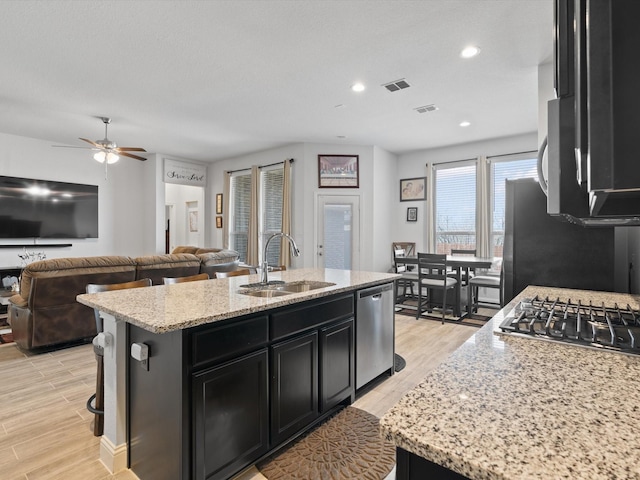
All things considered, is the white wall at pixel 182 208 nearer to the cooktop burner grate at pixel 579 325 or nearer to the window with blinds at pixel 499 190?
Result: the window with blinds at pixel 499 190

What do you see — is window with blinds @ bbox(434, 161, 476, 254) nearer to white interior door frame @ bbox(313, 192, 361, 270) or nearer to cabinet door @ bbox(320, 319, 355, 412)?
white interior door frame @ bbox(313, 192, 361, 270)

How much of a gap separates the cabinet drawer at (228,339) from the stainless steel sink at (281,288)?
0.48 meters

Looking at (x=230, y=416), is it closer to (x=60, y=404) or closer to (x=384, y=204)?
(x=60, y=404)

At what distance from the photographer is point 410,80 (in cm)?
361

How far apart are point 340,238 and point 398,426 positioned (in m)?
5.71

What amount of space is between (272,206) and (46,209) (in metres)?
3.95

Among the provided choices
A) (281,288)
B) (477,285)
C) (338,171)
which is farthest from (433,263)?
(281,288)

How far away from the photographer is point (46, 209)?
5.98 meters

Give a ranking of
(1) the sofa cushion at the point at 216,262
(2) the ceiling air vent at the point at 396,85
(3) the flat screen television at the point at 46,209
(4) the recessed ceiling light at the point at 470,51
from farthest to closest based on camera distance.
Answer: (3) the flat screen television at the point at 46,209 → (1) the sofa cushion at the point at 216,262 → (2) the ceiling air vent at the point at 396,85 → (4) the recessed ceiling light at the point at 470,51

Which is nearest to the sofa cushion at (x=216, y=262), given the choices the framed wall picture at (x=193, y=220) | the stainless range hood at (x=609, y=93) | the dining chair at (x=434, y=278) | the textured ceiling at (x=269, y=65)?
the textured ceiling at (x=269, y=65)

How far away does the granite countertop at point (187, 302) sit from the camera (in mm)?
1483

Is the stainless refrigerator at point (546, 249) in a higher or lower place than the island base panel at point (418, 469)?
higher

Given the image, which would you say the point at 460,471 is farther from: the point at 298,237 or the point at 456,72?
the point at 298,237

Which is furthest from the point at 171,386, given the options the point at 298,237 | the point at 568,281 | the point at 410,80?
the point at 298,237
